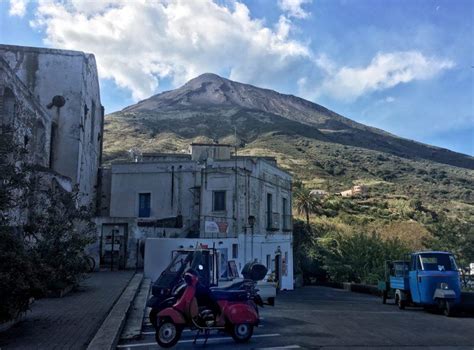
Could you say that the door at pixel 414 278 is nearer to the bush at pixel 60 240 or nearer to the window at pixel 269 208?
the bush at pixel 60 240

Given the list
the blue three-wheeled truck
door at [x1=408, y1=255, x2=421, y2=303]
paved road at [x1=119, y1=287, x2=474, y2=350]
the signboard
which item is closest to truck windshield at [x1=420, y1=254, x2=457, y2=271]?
the blue three-wheeled truck

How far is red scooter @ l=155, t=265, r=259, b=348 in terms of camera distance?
9.01 metres

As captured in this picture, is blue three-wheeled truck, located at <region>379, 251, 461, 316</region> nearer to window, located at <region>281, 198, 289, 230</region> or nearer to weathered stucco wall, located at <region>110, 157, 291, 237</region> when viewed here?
weathered stucco wall, located at <region>110, 157, 291, 237</region>

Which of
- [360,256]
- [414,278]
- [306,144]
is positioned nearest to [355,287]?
[360,256]

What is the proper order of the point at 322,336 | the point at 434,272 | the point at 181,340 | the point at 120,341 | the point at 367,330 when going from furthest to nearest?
1. the point at 434,272
2. the point at 367,330
3. the point at 322,336
4. the point at 181,340
5. the point at 120,341

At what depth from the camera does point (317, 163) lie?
89188mm

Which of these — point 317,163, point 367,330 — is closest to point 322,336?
point 367,330

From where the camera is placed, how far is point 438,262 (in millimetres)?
18641

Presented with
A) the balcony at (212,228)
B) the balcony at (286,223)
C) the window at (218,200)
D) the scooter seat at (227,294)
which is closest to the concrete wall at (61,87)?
the balcony at (212,228)

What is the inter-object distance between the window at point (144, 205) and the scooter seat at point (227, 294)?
22.1 m

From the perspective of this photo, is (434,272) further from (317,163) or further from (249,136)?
(249,136)

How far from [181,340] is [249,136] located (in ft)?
343

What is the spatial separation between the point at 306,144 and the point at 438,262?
3390 inches

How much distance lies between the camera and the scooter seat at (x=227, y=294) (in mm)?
9719
